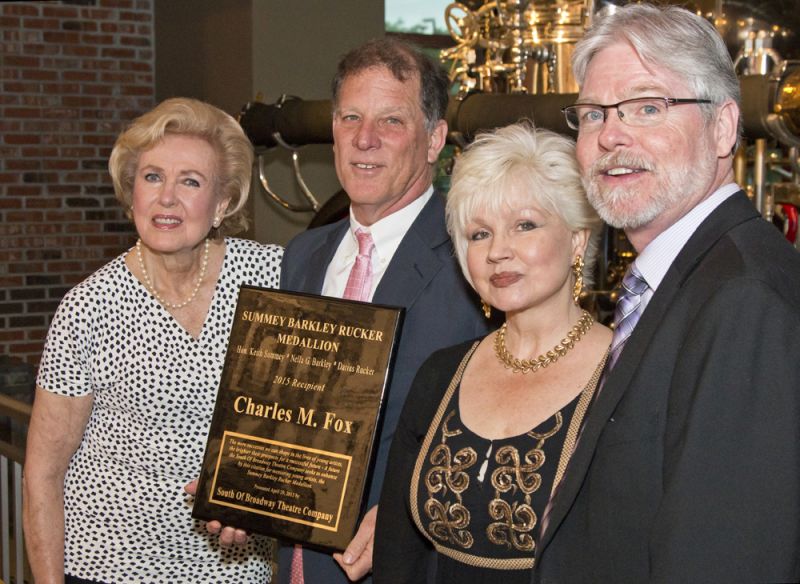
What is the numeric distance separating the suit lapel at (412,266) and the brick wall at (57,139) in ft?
15.9

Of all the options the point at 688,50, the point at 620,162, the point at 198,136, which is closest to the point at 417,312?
the point at 198,136

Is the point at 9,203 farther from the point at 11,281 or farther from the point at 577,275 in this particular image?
the point at 577,275

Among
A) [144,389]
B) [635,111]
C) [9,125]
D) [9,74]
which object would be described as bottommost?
[144,389]

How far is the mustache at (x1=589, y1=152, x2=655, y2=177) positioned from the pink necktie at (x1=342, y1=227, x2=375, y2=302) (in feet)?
2.86

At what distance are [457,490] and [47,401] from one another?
3.24 feet

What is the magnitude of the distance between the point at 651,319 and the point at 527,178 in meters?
0.56

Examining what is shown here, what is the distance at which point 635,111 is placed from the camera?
1521 millimetres

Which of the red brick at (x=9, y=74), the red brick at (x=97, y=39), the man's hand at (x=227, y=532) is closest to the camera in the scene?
the man's hand at (x=227, y=532)

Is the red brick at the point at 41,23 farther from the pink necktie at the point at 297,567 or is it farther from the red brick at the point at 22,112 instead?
the pink necktie at the point at 297,567

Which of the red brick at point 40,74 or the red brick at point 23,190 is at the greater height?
the red brick at point 40,74

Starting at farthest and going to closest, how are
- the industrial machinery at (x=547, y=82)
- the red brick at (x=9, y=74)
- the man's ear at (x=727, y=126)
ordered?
the red brick at (x=9, y=74) < the industrial machinery at (x=547, y=82) < the man's ear at (x=727, y=126)

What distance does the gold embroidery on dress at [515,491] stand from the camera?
1796 millimetres

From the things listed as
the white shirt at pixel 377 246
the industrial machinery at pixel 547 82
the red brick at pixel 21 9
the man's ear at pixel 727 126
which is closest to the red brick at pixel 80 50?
the red brick at pixel 21 9

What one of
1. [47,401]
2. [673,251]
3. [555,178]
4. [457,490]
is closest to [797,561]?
[673,251]
